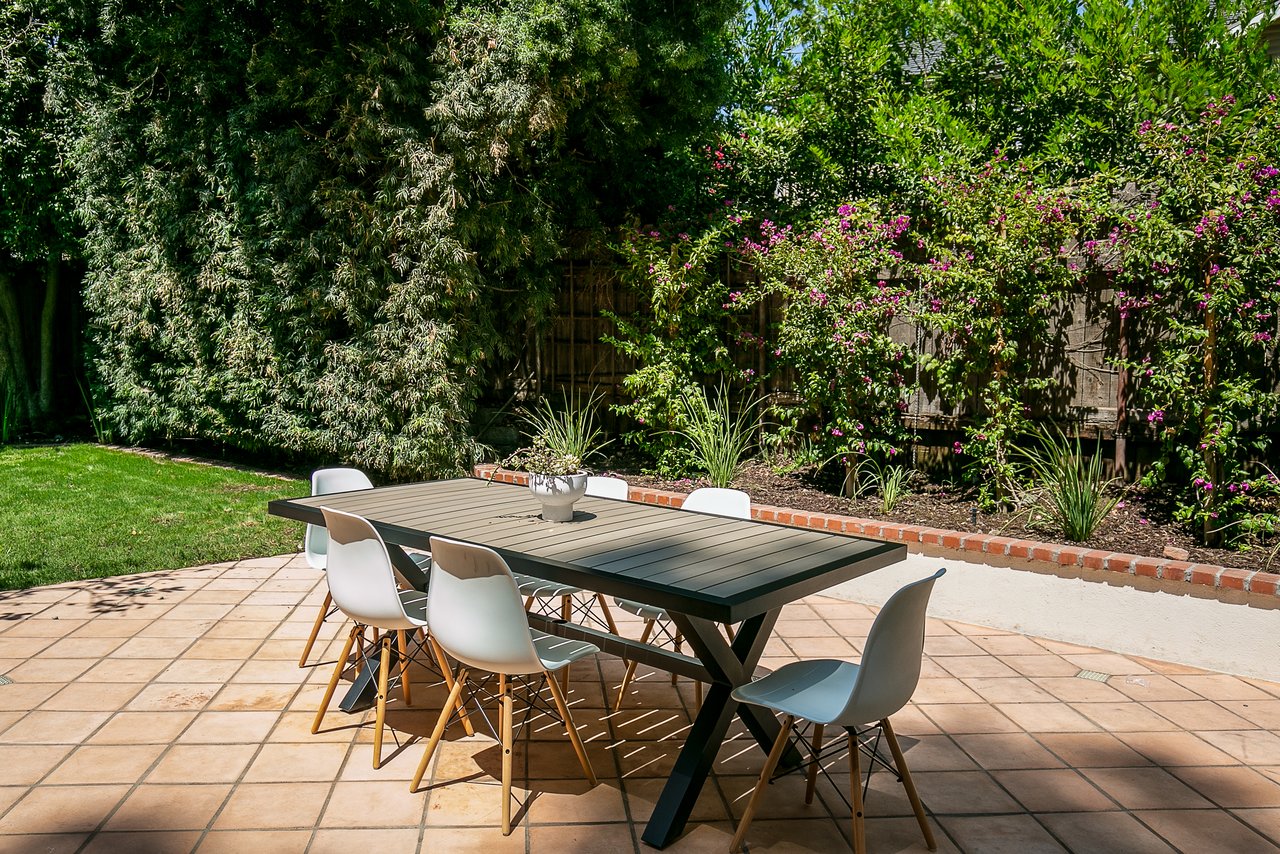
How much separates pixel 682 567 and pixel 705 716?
461 millimetres

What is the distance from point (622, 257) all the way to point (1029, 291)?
3307 mm

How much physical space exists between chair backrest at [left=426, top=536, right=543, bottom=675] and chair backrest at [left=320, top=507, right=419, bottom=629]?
0.37m

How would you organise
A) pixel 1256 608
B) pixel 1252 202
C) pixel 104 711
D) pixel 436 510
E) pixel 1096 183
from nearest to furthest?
pixel 104 711 < pixel 436 510 < pixel 1256 608 < pixel 1252 202 < pixel 1096 183

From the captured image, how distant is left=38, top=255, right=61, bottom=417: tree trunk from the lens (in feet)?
33.2

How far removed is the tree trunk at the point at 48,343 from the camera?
1012 cm

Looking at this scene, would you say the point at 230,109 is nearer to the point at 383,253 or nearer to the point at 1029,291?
the point at 383,253

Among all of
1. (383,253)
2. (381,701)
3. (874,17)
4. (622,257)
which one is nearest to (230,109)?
(383,253)

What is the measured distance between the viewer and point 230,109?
781 cm

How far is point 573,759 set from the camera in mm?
3238

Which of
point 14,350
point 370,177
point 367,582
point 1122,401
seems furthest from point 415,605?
point 14,350

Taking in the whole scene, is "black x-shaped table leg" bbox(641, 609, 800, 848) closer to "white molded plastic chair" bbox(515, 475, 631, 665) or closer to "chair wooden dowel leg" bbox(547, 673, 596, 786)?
"chair wooden dowel leg" bbox(547, 673, 596, 786)

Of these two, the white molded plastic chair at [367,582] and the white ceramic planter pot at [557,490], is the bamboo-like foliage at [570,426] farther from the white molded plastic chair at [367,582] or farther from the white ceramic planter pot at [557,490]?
the white molded plastic chair at [367,582]

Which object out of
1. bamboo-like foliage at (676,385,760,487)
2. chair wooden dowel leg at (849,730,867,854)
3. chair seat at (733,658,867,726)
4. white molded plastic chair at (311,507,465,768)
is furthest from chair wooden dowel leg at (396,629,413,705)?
bamboo-like foliage at (676,385,760,487)

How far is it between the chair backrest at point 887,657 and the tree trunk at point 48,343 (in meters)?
10.4
